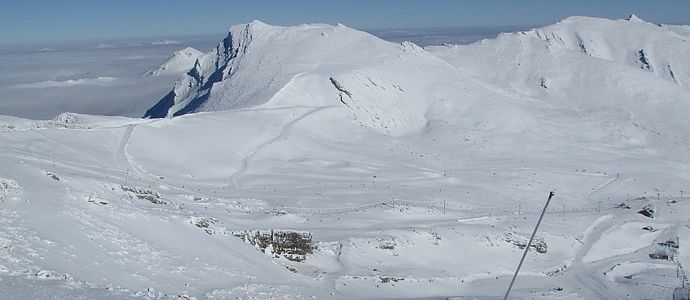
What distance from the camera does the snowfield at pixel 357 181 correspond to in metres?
18.4

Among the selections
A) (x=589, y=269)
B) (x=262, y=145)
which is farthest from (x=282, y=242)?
(x=262, y=145)

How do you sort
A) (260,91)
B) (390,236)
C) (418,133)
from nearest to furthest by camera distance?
1. (390,236)
2. (418,133)
3. (260,91)

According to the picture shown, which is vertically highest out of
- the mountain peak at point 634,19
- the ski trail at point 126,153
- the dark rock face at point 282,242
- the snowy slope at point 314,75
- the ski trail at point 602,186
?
the mountain peak at point 634,19

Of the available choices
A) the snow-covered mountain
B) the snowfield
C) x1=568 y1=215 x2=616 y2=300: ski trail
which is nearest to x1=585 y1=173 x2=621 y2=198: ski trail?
the snowfield

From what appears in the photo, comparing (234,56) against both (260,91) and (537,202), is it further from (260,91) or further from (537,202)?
(537,202)

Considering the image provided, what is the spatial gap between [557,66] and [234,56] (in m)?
48.0

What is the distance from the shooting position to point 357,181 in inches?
1642

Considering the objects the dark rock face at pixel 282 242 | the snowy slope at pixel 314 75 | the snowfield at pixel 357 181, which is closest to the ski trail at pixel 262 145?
the snowfield at pixel 357 181

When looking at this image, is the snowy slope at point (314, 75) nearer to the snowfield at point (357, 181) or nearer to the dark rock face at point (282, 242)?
the snowfield at point (357, 181)

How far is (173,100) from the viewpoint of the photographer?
296 feet

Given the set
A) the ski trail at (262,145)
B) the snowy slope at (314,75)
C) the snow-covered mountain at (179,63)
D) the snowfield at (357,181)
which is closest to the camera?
the snowfield at (357,181)

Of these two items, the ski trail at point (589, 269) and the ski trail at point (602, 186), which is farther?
the ski trail at point (602, 186)

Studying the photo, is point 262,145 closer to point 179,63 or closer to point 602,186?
point 602,186

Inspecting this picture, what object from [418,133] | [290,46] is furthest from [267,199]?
[290,46]
